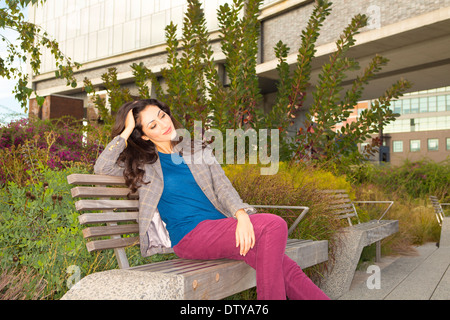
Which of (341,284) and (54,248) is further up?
(54,248)

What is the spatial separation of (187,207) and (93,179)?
64cm

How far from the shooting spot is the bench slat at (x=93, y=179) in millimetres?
2758

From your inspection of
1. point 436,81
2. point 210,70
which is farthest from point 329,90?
point 436,81

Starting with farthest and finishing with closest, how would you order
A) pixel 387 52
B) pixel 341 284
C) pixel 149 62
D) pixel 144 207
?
pixel 149 62 < pixel 387 52 < pixel 341 284 < pixel 144 207

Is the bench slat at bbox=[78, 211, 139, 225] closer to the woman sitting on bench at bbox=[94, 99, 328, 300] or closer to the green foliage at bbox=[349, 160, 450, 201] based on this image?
the woman sitting on bench at bbox=[94, 99, 328, 300]

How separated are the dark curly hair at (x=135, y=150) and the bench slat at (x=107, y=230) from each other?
0.81 feet

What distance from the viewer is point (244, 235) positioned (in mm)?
2457

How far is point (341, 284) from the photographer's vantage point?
170 inches

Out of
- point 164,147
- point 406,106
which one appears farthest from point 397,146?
point 164,147

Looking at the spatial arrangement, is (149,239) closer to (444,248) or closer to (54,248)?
(54,248)

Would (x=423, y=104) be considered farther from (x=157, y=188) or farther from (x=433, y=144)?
(x=157, y=188)

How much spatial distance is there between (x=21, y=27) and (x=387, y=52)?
1040cm

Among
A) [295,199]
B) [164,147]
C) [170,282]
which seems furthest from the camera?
[295,199]
